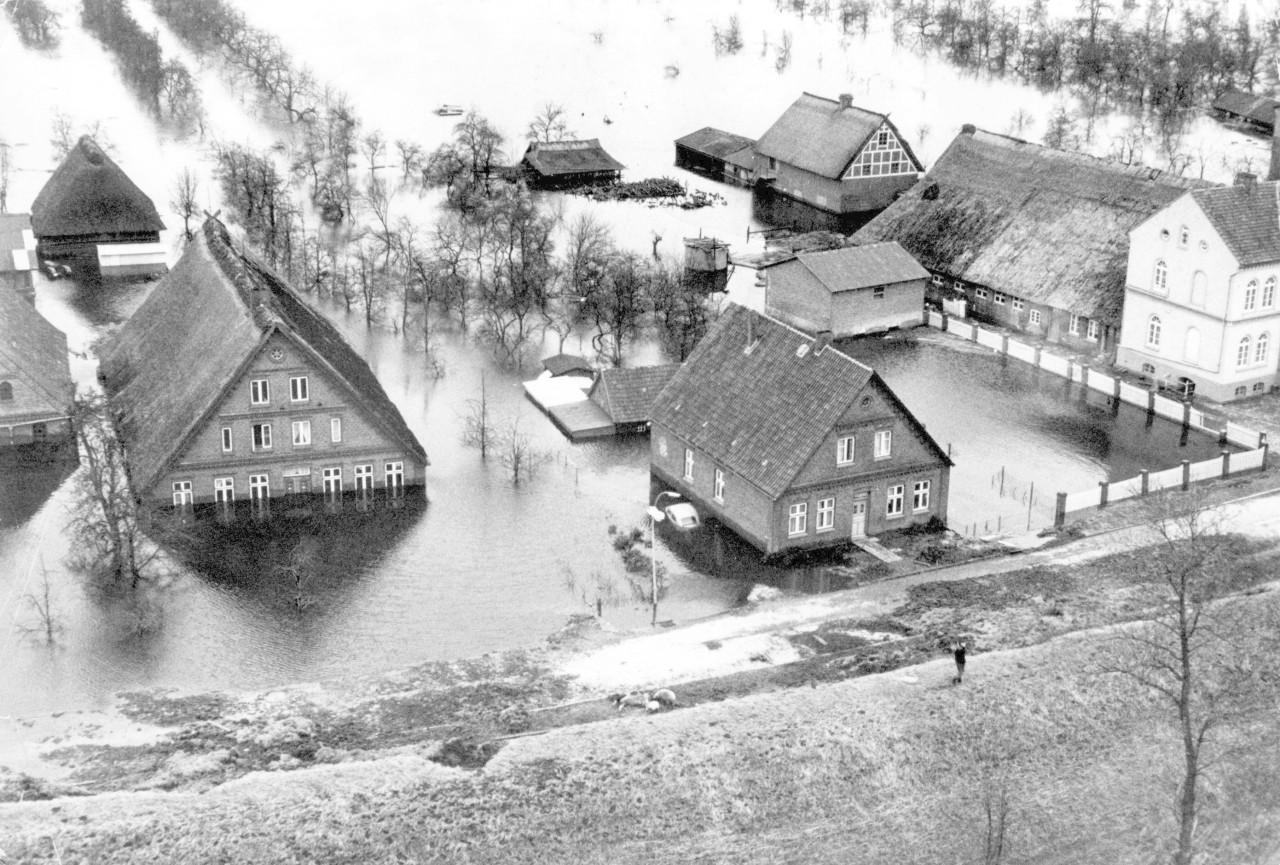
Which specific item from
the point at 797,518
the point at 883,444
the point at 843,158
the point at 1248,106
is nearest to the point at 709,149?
the point at 843,158

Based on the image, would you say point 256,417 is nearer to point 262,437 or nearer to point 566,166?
point 262,437

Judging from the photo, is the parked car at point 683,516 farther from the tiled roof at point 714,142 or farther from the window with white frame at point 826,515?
the tiled roof at point 714,142

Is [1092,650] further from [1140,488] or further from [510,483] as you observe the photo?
[510,483]

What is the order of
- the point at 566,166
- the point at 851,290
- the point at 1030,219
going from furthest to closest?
the point at 566,166, the point at 1030,219, the point at 851,290

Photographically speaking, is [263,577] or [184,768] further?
[263,577]

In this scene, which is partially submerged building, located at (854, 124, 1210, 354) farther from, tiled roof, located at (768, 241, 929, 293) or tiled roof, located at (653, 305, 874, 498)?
tiled roof, located at (653, 305, 874, 498)

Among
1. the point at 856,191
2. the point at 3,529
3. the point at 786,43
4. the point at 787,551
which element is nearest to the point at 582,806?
the point at 787,551
